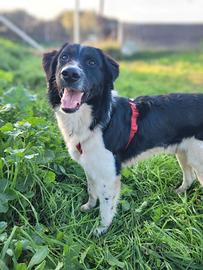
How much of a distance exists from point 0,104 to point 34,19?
22255mm

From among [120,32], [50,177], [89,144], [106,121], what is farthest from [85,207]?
[120,32]

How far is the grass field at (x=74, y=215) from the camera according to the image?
262cm

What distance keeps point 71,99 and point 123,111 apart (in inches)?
22.4

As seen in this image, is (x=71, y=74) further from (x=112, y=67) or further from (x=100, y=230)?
(x=100, y=230)

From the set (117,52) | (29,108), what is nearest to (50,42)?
(117,52)

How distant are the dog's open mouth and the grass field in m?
0.40

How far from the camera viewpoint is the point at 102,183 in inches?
123

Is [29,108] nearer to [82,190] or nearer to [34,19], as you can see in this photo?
[82,190]

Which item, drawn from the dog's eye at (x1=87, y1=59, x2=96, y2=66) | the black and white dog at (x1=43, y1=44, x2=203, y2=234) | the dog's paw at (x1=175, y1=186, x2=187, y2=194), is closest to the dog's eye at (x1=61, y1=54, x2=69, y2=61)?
the black and white dog at (x1=43, y1=44, x2=203, y2=234)

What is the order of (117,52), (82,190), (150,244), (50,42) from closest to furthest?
(150,244) → (82,190) → (117,52) → (50,42)

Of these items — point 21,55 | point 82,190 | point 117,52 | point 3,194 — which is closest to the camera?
point 3,194

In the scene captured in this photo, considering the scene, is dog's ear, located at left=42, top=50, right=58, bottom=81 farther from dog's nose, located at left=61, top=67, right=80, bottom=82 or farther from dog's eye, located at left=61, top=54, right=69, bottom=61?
dog's nose, located at left=61, top=67, right=80, bottom=82

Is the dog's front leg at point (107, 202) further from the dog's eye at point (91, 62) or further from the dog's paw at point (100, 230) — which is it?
the dog's eye at point (91, 62)

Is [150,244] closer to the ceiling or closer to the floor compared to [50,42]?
closer to the ceiling
